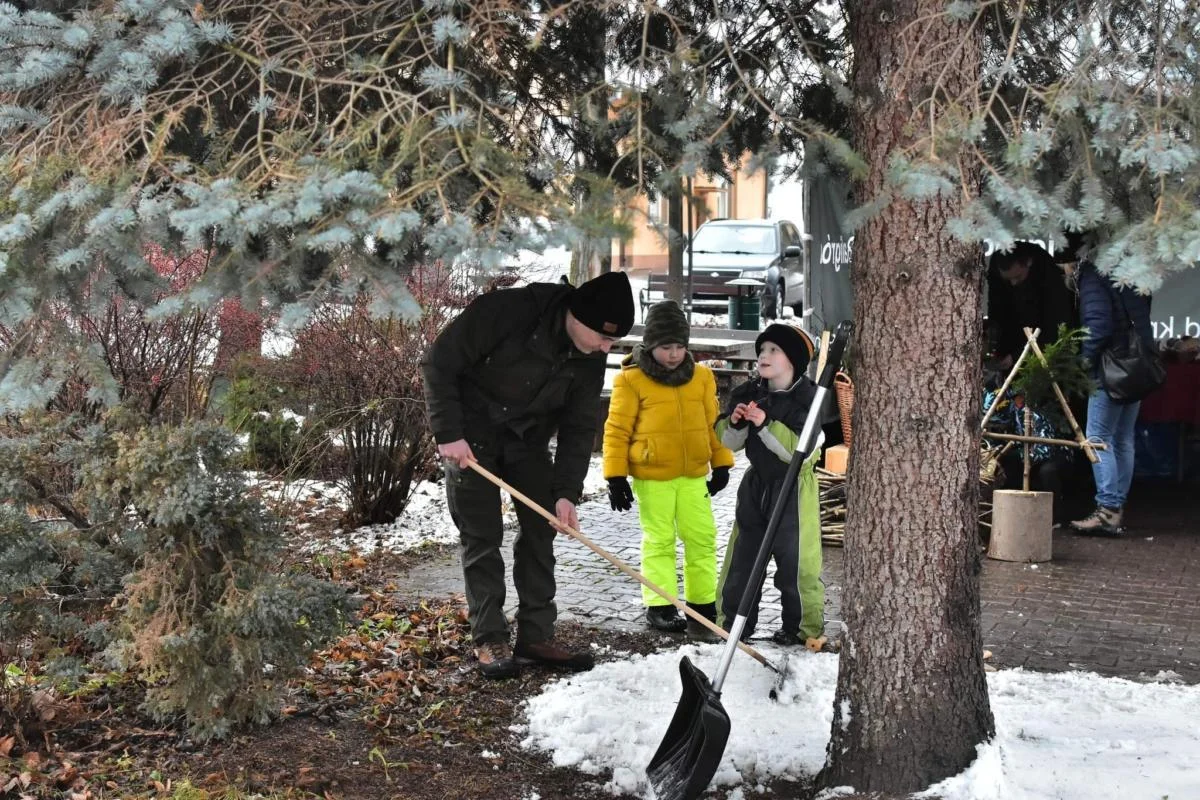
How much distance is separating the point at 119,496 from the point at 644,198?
2.22 m

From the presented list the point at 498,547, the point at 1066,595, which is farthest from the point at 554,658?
the point at 1066,595

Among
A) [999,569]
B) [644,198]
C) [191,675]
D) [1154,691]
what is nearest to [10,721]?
[191,675]

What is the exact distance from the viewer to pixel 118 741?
4133 mm

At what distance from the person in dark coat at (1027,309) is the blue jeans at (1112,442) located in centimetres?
58

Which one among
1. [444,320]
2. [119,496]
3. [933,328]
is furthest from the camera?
[444,320]

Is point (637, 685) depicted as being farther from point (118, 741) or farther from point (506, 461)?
point (118, 741)

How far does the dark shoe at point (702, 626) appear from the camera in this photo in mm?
5410

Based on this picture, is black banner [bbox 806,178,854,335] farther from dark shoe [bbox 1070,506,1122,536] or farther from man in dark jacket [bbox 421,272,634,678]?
man in dark jacket [bbox 421,272,634,678]

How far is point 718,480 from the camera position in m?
5.62

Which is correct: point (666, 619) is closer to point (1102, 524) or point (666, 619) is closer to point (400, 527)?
point (400, 527)

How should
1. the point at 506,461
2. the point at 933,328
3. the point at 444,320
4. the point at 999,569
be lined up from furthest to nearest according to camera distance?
the point at 444,320 → the point at 999,569 → the point at 506,461 → the point at 933,328

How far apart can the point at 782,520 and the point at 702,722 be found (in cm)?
179

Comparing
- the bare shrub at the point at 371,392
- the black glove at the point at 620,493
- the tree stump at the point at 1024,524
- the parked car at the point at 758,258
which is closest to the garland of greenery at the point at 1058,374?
the tree stump at the point at 1024,524

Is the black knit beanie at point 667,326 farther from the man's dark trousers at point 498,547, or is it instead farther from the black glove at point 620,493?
the man's dark trousers at point 498,547
